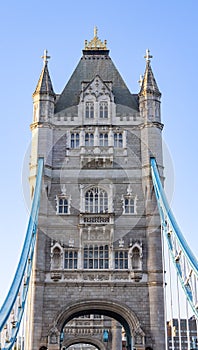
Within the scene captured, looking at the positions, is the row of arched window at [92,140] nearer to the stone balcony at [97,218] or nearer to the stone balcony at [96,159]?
the stone balcony at [96,159]

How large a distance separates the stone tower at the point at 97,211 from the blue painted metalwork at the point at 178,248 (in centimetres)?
96

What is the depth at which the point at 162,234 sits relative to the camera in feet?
86.0

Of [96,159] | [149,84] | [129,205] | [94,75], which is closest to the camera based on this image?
[129,205]

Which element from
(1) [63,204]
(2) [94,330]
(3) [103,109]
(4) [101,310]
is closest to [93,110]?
(3) [103,109]

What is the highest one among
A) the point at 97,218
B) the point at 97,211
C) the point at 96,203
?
the point at 96,203

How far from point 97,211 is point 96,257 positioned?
2195 millimetres

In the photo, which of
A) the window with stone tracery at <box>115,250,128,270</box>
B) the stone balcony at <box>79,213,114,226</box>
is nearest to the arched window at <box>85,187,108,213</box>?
the stone balcony at <box>79,213,114,226</box>

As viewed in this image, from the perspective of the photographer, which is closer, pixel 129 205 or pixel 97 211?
pixel 97 211

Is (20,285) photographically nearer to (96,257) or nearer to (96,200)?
(96,257)

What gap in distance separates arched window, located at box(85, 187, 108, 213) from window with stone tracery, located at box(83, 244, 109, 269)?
1.75 meters

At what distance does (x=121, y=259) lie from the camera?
85.6 ft

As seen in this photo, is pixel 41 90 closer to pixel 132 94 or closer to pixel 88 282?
pixel 132 94

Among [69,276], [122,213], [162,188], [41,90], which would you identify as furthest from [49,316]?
[41,90]

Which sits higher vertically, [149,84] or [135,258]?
[149,84]
